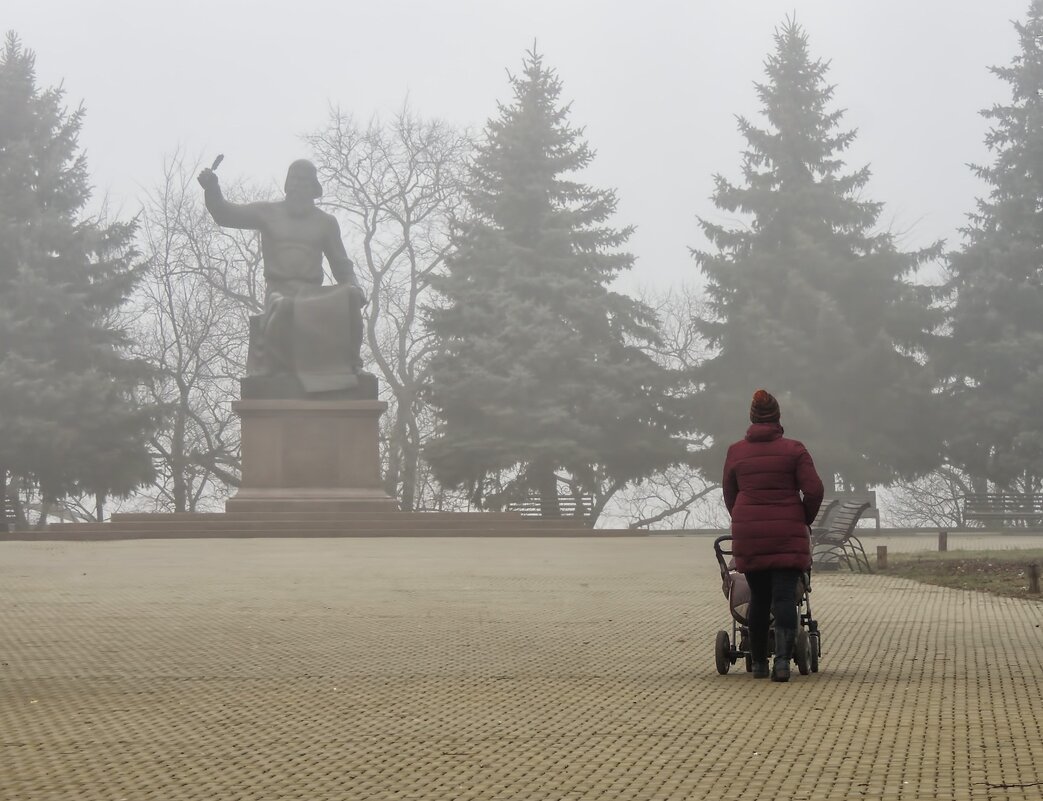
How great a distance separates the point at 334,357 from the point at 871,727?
24819mm

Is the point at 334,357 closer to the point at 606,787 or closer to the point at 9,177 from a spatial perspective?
the point at 9,177

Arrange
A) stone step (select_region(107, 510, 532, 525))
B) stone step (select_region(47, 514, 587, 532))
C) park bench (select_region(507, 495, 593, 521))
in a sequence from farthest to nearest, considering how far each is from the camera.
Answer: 1. park bench (select_region(507, 495, 593, 521))
2. stone step (select_region(107, 510, 532, 525))
3. stone step (select_region(47, 514, 587, 532))

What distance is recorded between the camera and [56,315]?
126 feet

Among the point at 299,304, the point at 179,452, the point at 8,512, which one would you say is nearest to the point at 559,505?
the point at 299,304

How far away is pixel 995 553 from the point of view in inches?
784

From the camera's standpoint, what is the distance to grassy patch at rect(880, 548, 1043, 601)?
1377cm

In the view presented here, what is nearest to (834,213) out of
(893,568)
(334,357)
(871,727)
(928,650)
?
(334,357)

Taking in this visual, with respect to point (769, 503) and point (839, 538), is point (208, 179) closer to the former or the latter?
point (839, 538)

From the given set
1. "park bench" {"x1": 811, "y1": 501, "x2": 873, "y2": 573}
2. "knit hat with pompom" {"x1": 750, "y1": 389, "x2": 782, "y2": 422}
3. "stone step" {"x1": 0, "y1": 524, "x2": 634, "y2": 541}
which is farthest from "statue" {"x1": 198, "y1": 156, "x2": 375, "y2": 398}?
"knit hat with pompom" {"x1": 750, "y1": 389, "x2": 782, "y2": 422}

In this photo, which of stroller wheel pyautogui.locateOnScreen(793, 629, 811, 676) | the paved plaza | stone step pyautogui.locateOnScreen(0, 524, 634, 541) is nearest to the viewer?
the paved plaza

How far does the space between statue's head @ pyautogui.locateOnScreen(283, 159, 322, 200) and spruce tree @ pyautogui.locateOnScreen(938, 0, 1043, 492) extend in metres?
15.4

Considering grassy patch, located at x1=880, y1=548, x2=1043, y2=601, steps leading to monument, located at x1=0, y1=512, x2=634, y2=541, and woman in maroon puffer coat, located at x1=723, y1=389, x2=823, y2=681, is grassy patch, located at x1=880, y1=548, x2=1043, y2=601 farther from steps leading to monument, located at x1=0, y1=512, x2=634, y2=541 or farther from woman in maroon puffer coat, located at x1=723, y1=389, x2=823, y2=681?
steps leading to monument, located at x1=0, y1=512, x2=634, y2=541

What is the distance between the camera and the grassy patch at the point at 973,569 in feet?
45.2

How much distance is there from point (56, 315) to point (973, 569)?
27.0m
